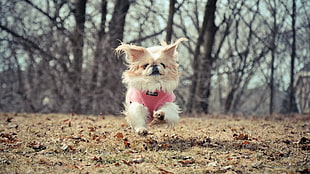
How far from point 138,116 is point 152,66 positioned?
73 centimetres

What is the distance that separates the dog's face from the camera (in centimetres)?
550

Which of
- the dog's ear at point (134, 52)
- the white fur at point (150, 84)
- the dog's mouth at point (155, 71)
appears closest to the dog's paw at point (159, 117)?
the white fur at point (150, 84)

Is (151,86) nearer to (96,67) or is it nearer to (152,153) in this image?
(152,153)

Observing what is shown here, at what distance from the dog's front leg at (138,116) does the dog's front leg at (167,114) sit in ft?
0.59

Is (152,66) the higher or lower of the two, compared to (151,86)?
higher

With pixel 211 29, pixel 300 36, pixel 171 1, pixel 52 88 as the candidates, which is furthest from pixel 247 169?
pixel 300 36

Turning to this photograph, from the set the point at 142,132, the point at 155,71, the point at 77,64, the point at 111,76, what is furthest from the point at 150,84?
the point at 77,64

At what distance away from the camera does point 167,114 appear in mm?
5418

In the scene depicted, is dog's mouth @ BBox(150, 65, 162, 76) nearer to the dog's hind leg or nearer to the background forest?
the dog's hind leg

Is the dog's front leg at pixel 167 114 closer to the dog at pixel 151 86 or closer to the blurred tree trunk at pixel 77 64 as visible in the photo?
the dog at pixel 151 86

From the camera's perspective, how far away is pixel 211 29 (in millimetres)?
14578

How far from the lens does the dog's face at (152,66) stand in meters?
5.50

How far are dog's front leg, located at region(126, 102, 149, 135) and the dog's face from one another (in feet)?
0.99

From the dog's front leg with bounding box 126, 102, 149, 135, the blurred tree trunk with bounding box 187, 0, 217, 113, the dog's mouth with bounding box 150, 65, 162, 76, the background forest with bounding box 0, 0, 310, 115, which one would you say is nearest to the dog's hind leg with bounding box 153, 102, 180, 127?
the dog's front leg with bounding box 126, 102, 149, 135
